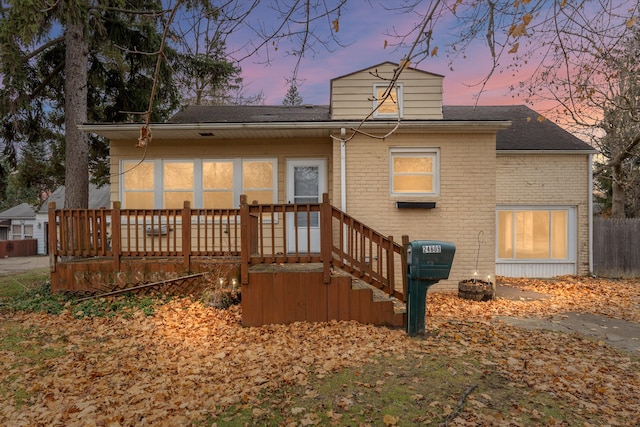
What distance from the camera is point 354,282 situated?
19.0 ft

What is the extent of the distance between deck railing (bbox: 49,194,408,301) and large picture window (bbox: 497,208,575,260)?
526 cm

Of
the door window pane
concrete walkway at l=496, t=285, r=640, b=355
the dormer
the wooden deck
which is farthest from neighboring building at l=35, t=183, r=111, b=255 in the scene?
concrete walkway at l=496, t=285, r=640, b=355

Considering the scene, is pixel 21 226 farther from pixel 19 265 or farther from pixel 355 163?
pixel 355 163

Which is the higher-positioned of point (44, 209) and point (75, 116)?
point (75, 116)

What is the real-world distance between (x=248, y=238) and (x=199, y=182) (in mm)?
3867

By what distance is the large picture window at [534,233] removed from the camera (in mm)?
11258

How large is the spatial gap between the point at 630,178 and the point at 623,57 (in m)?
7.86

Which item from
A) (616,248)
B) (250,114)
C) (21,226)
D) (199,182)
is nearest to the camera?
(199,182)

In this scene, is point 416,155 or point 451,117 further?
point 451,117

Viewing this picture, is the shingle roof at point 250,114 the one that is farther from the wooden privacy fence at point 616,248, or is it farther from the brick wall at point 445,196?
the wooden privacy fence at point 616,248

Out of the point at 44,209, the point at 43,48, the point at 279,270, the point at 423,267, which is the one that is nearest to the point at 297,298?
the point at 279,270

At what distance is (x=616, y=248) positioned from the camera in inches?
443

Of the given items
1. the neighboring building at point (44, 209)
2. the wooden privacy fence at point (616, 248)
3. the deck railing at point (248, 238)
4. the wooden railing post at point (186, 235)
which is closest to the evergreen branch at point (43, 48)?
the deck railing at point (248, 238)

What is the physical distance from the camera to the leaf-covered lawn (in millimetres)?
3055
